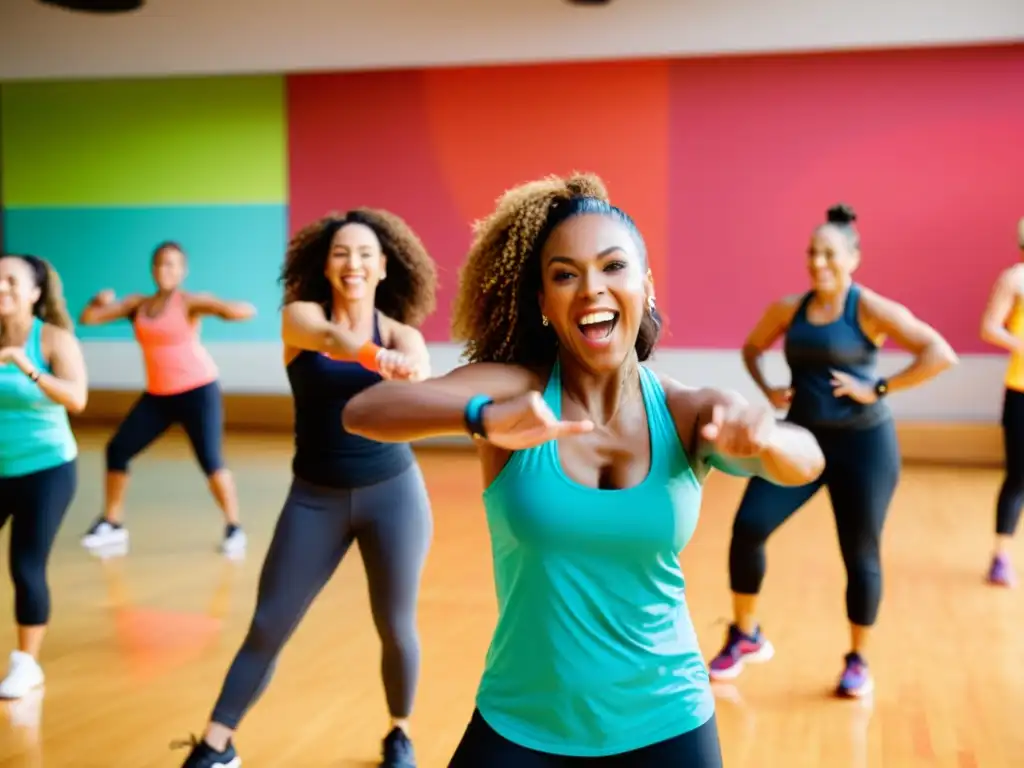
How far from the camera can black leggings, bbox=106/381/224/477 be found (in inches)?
217

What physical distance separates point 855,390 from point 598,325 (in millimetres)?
2084

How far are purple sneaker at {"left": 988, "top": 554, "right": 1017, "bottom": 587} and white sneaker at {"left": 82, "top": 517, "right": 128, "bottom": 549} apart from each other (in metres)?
4.16

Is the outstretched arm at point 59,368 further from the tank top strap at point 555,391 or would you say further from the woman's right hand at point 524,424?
the woman's right hand at point 524,424

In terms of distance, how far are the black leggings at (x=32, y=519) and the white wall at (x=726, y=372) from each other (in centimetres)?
448

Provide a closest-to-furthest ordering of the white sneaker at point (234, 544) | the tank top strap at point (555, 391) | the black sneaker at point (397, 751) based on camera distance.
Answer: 1. the tank top strap at point (555, 391)
2. the black sneaker at point (397, 751)
3. the white sneaker at point (234, 544)

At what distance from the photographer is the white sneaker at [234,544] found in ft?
18.0

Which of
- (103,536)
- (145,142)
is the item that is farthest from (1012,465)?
(145,142)

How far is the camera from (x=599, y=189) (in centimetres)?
188

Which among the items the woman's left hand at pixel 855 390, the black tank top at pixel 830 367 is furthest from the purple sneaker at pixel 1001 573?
the woman's left hand at pixel 855 390

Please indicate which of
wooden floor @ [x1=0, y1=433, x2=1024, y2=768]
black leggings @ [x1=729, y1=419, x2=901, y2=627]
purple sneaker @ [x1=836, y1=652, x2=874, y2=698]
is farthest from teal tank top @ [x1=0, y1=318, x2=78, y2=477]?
purple sneaker @ [x1=836, y1=652, x2=874, y2=698]

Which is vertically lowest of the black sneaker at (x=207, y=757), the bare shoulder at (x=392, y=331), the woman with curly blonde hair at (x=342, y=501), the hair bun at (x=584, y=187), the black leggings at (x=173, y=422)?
the black sneaker at (x=207, y=757)

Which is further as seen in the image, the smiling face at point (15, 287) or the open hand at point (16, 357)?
the smiling face at point (15, 287)

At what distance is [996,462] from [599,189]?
7.22 meters

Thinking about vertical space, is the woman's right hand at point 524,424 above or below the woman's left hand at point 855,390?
above
